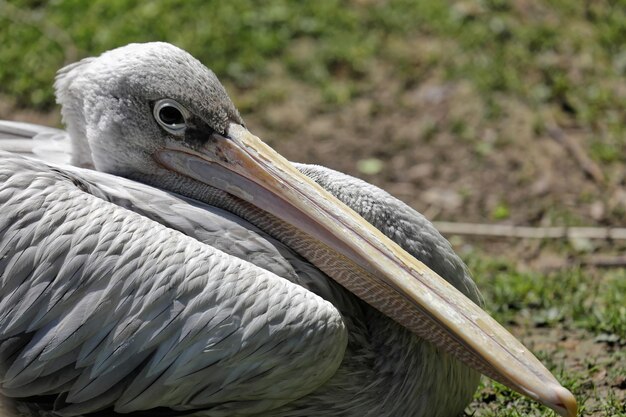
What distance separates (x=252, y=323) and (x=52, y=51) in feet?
16.7

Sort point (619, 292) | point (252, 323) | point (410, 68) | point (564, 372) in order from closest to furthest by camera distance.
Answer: point (252, 323)
point (564, 372)
point (619, 292)
point (410, 68)

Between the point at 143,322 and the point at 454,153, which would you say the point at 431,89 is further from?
the point at 143,322

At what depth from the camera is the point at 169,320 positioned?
4.12m

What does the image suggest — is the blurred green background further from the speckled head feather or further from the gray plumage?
the speckled head feather

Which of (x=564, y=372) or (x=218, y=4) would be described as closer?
(x=564, y=372)

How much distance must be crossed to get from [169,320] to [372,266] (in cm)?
92

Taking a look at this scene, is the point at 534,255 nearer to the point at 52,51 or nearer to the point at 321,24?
the point at 321,24

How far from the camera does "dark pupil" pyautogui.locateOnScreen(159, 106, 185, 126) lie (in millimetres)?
4750

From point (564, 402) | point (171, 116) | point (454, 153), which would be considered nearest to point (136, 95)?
point (171, 116)

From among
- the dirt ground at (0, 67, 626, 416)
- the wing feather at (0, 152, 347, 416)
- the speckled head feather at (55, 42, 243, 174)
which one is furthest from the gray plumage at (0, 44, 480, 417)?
the dirt ground at (0, 67, 626, 416)

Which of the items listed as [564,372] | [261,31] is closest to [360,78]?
[261,31]

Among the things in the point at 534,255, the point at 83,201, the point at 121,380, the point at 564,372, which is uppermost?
the point at 83,201

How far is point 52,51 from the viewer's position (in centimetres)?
845

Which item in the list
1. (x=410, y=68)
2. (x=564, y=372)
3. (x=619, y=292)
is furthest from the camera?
(x=410, y=68)
